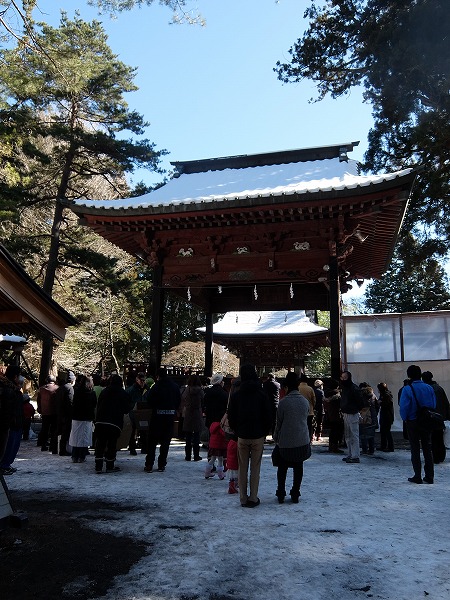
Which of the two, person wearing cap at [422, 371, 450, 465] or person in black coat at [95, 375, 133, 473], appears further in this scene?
person wearing cap at [422, 371, 450, 465]

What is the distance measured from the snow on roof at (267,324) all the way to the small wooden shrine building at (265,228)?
5754mm

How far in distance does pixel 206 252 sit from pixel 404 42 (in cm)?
854

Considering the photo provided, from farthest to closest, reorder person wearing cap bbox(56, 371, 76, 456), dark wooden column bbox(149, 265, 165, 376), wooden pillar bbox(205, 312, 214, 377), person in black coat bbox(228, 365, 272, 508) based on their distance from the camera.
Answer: wooden pillar bbox(205, 312, 214, 377), dark wooden column bbox(149, 265, 165, 376), person wearing cap bbox(56, 371, 76, 456), person in black coat bbox(228, 365, 272, 508)

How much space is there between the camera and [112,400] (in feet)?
25.0

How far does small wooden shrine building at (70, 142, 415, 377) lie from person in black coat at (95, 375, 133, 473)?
170 inches

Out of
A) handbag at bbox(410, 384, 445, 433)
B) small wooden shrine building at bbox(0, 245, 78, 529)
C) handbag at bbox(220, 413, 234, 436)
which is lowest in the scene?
handbag at bbox(220, 413, 234, 436)

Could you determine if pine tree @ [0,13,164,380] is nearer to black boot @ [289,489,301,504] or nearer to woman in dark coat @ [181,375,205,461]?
woman in dark coat @ [181,375,205,461]

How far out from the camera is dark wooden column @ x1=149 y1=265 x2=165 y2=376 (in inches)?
479

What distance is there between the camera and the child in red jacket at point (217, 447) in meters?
7.08

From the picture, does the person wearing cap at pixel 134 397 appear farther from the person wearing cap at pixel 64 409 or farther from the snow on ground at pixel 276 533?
the snow on ground at pixel 276 533

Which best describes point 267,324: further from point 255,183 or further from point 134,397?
point 134,397

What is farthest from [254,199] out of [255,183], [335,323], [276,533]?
[276,533]

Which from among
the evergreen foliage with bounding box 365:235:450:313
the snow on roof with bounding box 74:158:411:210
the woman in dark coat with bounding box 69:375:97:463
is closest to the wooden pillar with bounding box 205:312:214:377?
the snow on roof with bounding box 74:158:411:210

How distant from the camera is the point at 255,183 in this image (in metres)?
13.8
